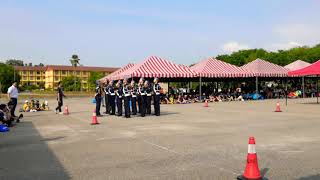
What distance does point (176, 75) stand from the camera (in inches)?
1276

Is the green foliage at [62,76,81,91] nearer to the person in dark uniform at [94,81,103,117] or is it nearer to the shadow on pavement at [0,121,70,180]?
the person in dark uniform at [94,81,103,117]

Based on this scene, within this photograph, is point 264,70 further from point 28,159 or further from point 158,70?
point 28,159

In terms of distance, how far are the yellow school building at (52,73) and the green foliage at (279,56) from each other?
7522 cm

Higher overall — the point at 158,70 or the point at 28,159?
the point at 158,70

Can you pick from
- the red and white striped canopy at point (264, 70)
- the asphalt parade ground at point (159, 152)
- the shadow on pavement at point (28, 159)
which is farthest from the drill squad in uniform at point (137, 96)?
the red and white striped canopy at point (264, 70)

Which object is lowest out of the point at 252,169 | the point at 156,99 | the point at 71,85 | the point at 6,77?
the point at 252,169

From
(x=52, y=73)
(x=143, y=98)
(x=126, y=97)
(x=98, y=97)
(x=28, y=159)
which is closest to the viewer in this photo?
(x=28, y=159)

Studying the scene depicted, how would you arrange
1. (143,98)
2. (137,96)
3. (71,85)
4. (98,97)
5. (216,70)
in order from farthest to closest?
1. (71,85)
2. (216,70)
3. (98,97)
4. (137,96)
5. (143,98)

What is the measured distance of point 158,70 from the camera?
106ft

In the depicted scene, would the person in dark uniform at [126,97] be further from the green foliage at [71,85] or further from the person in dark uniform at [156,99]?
the green foliage at [71,85]

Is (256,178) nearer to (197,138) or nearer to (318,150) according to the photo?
(318,150)

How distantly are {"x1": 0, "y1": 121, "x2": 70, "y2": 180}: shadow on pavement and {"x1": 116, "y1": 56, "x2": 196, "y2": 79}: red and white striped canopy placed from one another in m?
18.8

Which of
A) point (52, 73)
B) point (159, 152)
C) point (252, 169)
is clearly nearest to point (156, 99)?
point (159, 152)

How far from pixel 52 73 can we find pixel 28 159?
164m
